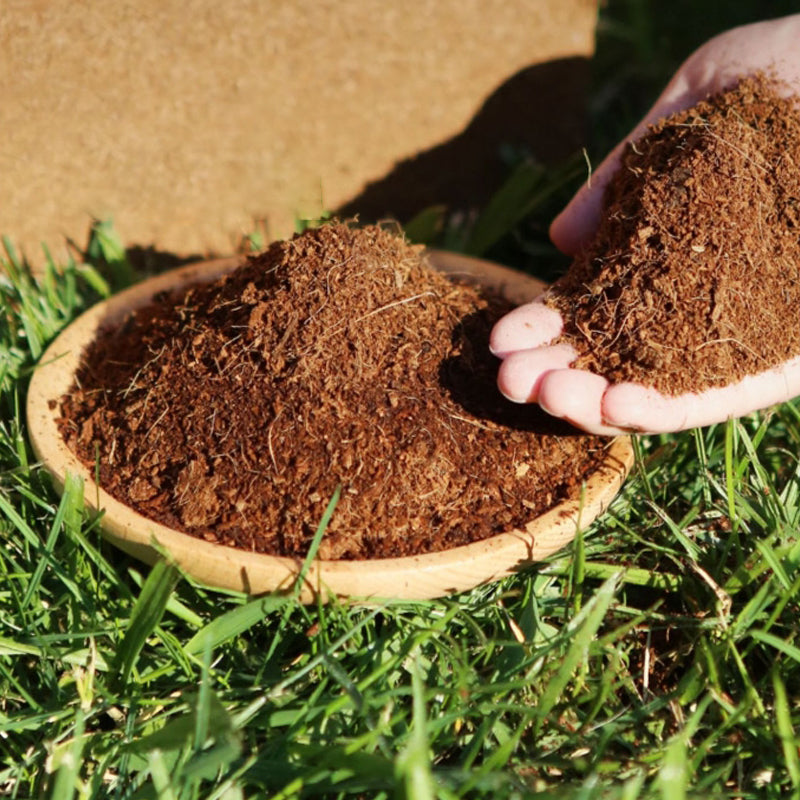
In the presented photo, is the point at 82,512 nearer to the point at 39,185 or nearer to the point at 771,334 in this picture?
the point at 39,185

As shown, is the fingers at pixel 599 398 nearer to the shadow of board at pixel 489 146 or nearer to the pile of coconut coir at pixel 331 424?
the pile of coconut coir at pixel 331 424

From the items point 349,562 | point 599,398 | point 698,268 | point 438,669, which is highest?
point 698,268

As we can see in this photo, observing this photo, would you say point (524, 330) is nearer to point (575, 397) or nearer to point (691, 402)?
point (575, 397)

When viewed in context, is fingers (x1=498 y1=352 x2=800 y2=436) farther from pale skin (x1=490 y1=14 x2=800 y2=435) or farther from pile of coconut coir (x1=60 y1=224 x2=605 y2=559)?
pile of coconut coir (x1=60 y1=224 x2=605 y2=559)

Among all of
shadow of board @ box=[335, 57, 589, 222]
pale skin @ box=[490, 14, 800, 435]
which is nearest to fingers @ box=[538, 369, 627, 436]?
pale skin @ box=[490, 14, 800, 435]

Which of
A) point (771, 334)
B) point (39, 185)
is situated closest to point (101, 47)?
point (39, 185)

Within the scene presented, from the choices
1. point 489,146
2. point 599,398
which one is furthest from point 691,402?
point 489,146
